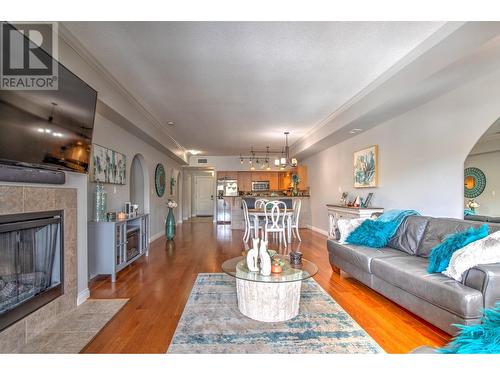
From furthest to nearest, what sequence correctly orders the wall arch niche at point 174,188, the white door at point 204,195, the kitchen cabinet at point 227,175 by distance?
the white door at point 204,195, the kitchen cabinet at point 227,175, the wall arch niche at point 174,188

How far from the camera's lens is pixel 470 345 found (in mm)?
1054

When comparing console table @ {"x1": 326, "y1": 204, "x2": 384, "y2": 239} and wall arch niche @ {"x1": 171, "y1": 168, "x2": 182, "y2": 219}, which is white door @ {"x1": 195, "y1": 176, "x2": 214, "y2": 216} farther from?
console table @ {"x1": 326, "y1": 204, "x2": 384, "y2": 239}

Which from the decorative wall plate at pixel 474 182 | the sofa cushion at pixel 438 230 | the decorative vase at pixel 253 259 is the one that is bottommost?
the decorative vase at pixel 253 259

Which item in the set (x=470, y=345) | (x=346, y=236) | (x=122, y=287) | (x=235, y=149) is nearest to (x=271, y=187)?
(x=235, y=149)

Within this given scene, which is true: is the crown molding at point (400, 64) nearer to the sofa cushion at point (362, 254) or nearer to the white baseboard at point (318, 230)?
the sofa cushion at point (362, 254)

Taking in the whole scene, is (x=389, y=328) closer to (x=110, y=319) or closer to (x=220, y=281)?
(x=220, y=281)

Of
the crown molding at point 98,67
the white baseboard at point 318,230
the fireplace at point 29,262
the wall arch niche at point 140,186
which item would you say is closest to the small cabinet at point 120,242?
the fireplace at point 29,262

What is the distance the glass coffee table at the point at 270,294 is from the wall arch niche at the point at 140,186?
4.30 metres

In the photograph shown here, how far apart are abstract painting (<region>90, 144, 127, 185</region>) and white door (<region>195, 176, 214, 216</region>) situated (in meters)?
8.12

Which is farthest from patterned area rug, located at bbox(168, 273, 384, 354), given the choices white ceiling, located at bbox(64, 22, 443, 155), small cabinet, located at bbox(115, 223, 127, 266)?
white ceiling, located at bbox(64, 22, 443, 155)

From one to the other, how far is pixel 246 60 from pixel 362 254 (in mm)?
2486

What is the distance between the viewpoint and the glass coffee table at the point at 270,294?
228 cm

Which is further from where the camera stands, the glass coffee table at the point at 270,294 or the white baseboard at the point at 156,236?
the white baseboard at the point at 156,236

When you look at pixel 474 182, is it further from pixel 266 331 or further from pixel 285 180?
pixel 285 180
